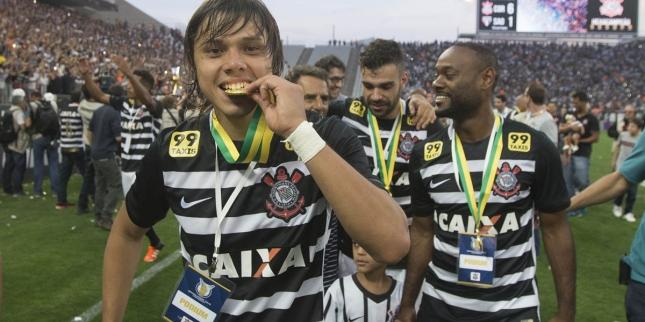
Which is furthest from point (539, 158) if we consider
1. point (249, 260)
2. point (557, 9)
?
point (557, 9)

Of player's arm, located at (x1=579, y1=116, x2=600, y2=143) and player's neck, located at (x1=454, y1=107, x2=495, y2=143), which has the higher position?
player's neck, located at (x1=454, y1=107, x2=495, y2=143)

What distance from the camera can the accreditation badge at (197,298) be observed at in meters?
1.88

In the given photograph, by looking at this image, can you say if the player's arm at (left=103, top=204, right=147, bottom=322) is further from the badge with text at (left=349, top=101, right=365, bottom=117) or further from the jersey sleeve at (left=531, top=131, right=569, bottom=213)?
the badge with text at (left=349, top=101, right=365, bottom=117)

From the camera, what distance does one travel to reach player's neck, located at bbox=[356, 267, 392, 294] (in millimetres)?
3719

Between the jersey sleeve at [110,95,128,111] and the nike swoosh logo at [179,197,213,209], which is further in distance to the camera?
the jersey sleeve at [110,95,128,111]

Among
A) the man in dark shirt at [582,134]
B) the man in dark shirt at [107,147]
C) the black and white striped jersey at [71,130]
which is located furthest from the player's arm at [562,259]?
the black and white striped jersey at [71,130]

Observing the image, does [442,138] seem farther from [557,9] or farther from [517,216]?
[557,9]

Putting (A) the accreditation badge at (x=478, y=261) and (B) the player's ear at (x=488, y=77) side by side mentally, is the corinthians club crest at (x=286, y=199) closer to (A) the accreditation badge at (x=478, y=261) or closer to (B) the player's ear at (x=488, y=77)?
(A) the accreditation badge at (x=478, y=261)

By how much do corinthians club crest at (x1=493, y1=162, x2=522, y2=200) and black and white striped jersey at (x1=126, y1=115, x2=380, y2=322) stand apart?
137 cm

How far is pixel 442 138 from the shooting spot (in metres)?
3.31

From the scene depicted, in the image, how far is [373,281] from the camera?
3744 mm

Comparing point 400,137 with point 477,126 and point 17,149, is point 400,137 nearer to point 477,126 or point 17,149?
point 477,126

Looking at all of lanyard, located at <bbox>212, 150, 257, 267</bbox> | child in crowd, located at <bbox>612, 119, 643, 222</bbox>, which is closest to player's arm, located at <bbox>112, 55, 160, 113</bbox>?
lanyard, located at <bbox>212, 150, 257, 267</bbox>

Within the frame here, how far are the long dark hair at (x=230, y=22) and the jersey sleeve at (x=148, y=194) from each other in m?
0.35
